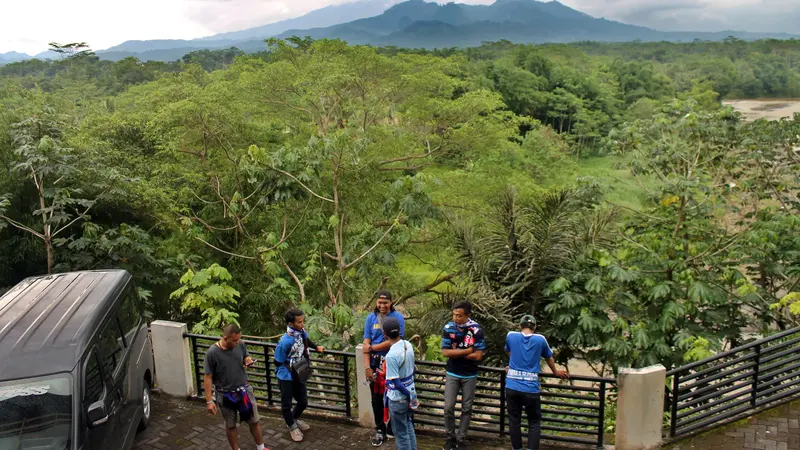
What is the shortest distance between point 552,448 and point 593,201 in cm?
388

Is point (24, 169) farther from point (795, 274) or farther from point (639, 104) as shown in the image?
point (639, 104)

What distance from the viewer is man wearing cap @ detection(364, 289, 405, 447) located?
5520mm

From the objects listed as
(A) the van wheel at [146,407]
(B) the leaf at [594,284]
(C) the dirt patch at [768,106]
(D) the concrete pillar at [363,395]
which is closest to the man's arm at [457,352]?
(D) the concrete pillar at [363,395]

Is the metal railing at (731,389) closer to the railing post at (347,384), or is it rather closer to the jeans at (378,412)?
the jeans at (378,412)

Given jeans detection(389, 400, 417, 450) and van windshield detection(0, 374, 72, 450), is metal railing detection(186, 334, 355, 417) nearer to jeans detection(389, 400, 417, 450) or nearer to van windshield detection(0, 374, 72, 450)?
jeans detection(389, 400, 417, 450)

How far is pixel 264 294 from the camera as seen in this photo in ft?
41.7

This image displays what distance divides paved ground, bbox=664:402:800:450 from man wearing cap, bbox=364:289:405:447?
2.84m

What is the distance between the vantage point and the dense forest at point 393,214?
7625 millimetres

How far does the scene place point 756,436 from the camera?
5.64m

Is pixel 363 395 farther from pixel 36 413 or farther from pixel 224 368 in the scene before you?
pixel 36 413

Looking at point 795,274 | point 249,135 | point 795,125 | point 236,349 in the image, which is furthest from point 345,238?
point 795,125

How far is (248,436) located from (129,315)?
1.93 meters

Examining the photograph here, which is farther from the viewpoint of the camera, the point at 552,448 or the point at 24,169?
the point at 24,169

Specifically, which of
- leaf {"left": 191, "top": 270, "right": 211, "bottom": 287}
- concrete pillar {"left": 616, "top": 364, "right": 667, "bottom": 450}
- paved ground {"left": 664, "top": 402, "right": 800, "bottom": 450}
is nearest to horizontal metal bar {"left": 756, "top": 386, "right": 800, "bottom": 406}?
paved ground {"left": 664, "top": 402, "right": 800, "bottom": 450}
